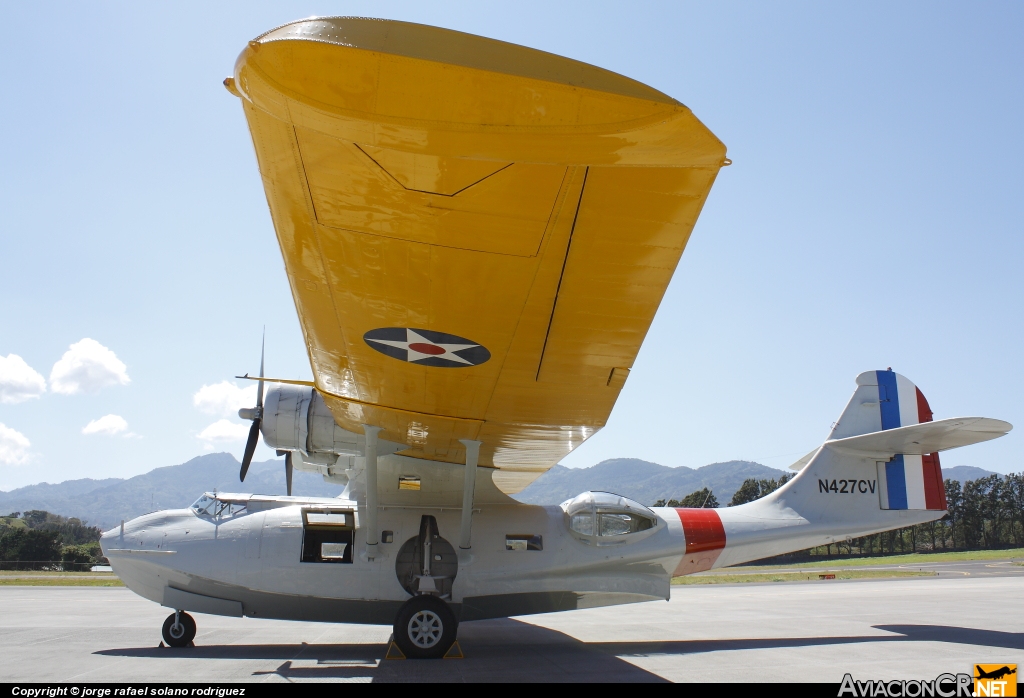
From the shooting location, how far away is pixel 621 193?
332 centimetres

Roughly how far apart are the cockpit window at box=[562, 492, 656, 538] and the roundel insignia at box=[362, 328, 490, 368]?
5.29 m

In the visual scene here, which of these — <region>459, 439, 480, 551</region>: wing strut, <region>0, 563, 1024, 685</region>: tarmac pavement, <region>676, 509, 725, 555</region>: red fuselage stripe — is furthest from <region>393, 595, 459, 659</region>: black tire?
<region>676, 509, 725, 555</region>: red fuselage stripe

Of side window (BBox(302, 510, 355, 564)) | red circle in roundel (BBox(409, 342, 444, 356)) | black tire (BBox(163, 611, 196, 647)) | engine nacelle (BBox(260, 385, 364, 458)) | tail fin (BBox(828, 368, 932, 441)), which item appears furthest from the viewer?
tail fin (BBox(828, 368, 932, 441))

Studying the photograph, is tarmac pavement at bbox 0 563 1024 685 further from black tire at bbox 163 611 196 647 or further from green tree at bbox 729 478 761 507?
green tree at bbox 729 478 761 507

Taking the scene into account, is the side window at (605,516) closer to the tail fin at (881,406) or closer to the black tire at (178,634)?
the tail fin at (881,406)

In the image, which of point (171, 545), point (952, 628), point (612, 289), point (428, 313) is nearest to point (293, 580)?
point (171, 545)

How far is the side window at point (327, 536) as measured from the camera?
9578mm

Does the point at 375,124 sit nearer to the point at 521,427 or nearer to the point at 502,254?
the point at 502,254

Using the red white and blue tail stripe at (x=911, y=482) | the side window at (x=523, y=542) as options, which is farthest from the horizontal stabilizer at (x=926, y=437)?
the side window at (x=523, y=542)

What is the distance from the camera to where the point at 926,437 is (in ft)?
33.5

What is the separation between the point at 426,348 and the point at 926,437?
8.70m

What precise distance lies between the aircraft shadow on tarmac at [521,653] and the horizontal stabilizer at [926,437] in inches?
111

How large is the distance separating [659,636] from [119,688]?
792 cm

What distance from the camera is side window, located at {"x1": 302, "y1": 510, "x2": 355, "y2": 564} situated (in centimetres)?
958
